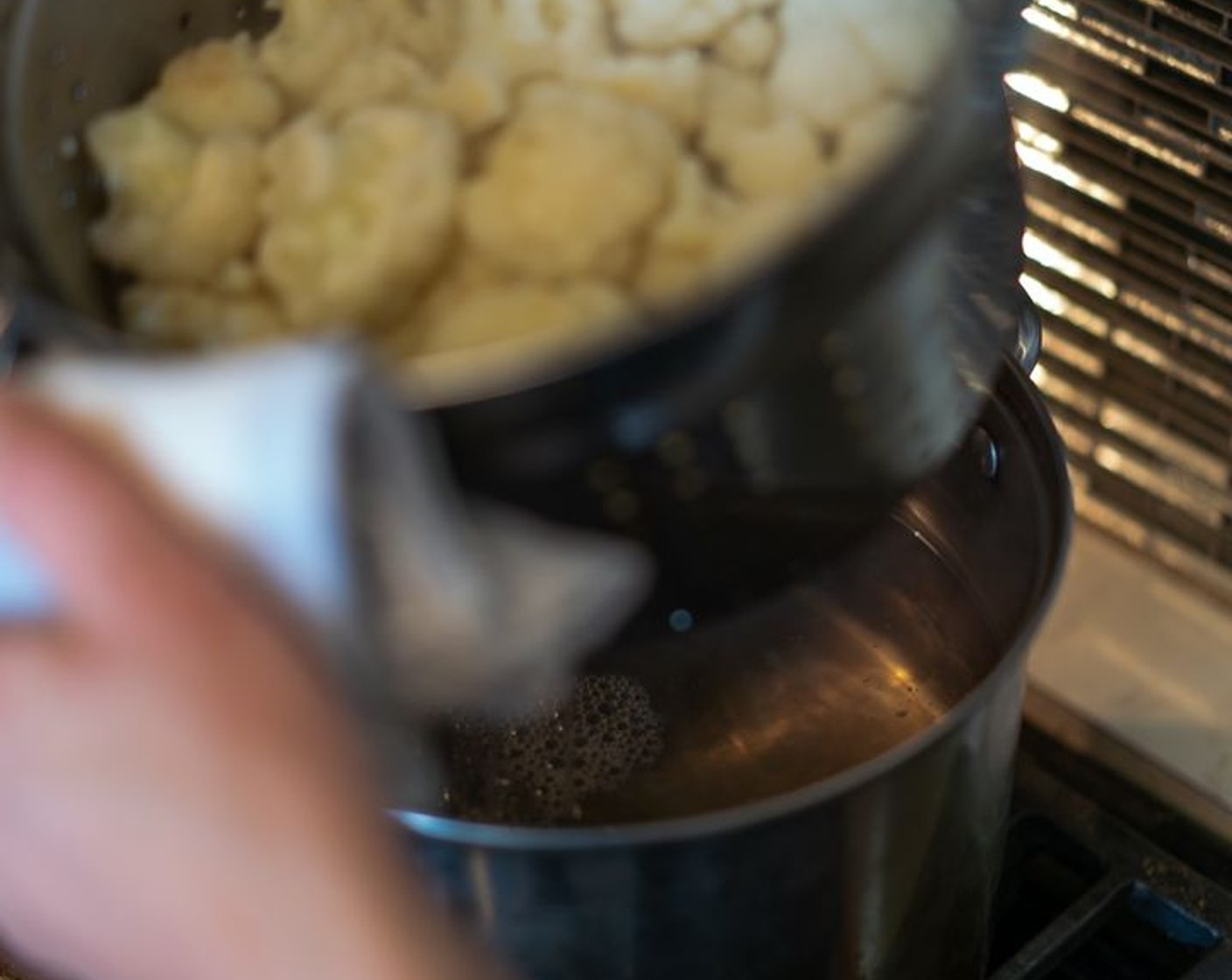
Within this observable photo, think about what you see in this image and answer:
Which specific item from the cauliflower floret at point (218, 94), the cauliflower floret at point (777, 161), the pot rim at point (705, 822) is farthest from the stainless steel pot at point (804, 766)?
the cauliflower floret at point (218, 94)

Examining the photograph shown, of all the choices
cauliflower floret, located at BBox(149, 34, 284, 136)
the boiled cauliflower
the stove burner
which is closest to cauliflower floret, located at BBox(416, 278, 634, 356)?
the boiled cauliflower

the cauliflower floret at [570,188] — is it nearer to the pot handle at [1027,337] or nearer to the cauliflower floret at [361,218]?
the cauliflower floret at [361,218]

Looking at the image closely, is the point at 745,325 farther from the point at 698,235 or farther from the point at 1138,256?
the point at 1138,256

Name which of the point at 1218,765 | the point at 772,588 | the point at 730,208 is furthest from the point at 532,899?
the point at 1218,765

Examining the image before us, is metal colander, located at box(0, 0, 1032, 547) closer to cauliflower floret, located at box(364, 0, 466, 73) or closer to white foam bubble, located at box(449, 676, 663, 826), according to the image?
cauliflower floret, located at box(364, 0, 466, 73)

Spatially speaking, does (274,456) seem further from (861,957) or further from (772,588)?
(861,957)
